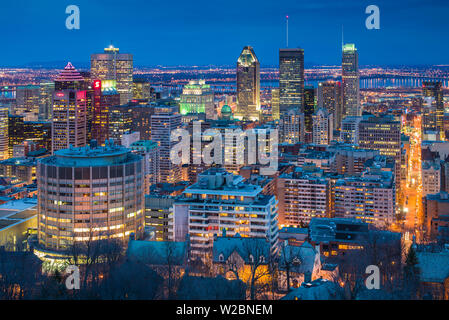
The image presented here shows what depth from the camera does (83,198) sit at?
26844mm

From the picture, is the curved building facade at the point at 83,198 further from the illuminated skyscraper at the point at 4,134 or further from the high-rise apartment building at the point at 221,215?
the illuminated skyscraper at the point at 4,134

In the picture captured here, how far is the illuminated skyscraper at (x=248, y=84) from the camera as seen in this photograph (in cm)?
11231

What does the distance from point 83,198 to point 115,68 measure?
8808cm

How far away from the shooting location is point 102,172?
27.0 m

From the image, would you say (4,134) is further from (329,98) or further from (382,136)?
(329,98)

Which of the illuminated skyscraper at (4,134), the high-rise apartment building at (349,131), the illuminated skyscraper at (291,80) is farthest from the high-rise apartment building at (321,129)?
the illuminated skyscraper at (4,134)

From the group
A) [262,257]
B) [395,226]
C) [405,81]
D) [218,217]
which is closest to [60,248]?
[218,217]

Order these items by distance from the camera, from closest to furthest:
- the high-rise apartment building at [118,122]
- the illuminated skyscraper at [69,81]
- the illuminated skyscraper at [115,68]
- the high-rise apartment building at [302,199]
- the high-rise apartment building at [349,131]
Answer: the high-rise apartment building at [302,199] < the high-rise apartment building at [349,131] < the high-rise apartment building at [118,122] < the illuminated skyscraper at [69,81] < the illuminated skyscraper at [115,68]

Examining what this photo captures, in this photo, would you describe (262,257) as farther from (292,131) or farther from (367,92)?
(367,92)

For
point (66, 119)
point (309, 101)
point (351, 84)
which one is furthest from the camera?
point (351, 84)

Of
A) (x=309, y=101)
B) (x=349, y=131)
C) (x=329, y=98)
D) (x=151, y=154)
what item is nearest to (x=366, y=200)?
(x=151, y=154)

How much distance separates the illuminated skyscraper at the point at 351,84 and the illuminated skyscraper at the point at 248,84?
51.2ft
